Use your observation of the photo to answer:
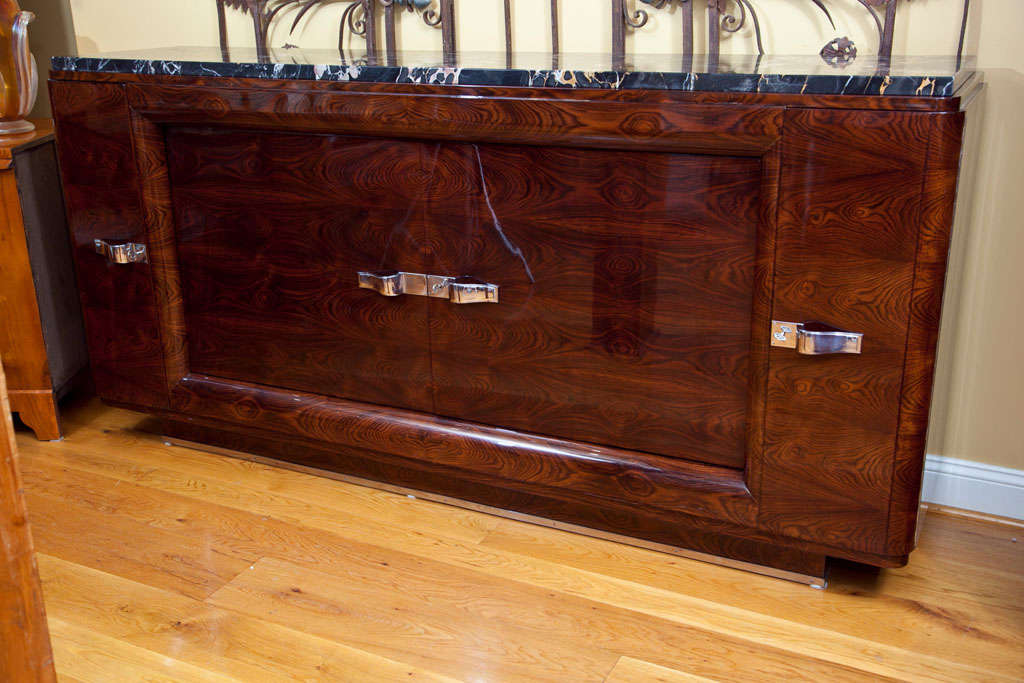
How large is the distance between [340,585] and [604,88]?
0.86m

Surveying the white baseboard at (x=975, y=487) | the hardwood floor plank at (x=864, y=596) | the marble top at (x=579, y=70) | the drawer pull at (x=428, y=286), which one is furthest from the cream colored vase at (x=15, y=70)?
the white baseboard at (x=975, y=487)

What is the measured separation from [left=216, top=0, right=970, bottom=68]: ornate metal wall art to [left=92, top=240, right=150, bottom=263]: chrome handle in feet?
1.54

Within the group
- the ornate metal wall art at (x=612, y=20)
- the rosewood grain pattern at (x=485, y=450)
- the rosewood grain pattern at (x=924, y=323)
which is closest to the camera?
the rosewood grain pattern at (x=924, y=323)

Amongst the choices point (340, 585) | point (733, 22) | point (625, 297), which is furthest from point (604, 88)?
point (340, 585)

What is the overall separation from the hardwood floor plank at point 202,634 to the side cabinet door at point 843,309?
→ 601 mm

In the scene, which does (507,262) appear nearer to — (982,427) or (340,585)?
(340,585)

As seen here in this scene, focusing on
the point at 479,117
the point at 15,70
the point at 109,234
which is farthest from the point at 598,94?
the point at 15,70

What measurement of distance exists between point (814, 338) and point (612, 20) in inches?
31.1

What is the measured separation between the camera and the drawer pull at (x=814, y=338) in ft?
4.19

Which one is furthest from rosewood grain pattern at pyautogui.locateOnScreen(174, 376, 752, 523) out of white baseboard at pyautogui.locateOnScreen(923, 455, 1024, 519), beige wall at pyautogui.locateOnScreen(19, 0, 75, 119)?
beige wall at pyautogui.locateOnScreen(19, 0, 75, 119)

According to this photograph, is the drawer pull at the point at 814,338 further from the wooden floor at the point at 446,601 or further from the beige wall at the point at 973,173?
the wooden floor at the point at 446,601

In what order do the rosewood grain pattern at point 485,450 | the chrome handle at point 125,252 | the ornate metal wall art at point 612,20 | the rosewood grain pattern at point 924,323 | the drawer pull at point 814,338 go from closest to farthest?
the rosewood grain pattern at point 924,323 < the drawer pull at point 814,338 < the rosewood grain pattern at point 485,450 < the ornate metal wall art at point 612,20 < the chrome handle at point 125,252

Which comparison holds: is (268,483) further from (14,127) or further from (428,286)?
(14,127)

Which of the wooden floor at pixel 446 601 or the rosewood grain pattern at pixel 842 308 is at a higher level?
the rosewood grain pattern at pixel 842 308
